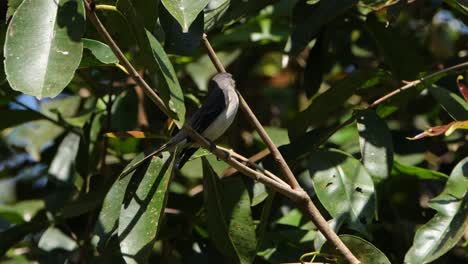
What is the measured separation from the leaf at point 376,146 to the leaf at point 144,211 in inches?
25.2

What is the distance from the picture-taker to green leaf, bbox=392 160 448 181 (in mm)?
2697

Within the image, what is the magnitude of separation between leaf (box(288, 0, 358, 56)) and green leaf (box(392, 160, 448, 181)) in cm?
54

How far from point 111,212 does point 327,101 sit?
850 millimetres

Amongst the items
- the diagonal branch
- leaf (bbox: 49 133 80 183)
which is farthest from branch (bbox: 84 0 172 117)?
leaf (bbox: 49 133 80 183)

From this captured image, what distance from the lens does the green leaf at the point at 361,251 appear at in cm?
217

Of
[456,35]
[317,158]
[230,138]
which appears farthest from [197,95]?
[456,35]

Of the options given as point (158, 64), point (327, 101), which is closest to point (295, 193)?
point (158, 64)

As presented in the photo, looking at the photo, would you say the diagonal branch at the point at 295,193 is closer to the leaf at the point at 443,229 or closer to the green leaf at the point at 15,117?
the leaf at the point at 443,229

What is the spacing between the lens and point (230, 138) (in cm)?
328

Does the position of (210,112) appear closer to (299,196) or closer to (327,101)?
(327,101)

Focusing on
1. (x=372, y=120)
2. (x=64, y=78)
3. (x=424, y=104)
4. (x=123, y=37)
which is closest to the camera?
(x=64, y=78)

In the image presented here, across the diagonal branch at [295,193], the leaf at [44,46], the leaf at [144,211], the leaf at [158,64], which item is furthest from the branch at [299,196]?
the leaf at [44,46]

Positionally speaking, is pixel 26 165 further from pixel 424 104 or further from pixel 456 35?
pixel 456 35

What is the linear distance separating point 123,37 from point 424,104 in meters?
1.70
